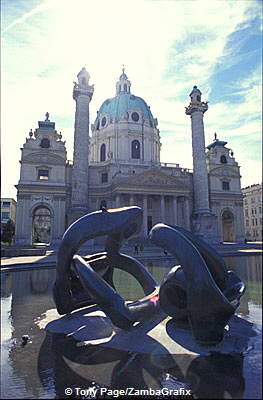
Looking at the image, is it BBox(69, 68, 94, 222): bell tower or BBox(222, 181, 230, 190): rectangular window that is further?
BBox(222, 181, 230, 190): rectangular window

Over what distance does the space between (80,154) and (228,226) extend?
36.9m

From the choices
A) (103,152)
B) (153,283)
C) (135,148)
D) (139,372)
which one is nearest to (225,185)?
(135,148)

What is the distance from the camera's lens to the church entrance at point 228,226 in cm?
5638

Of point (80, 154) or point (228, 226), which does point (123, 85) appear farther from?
point (228, 226)

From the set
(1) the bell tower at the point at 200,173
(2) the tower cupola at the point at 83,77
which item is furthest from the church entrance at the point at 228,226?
(2) the tower cupola at the point at 83,77

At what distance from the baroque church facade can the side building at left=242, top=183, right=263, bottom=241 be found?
17785mm

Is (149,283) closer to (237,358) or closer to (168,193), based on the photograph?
(237,358)

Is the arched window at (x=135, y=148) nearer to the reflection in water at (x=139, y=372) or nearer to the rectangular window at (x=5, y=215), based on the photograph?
the rectangular window at (x=5, y=215)

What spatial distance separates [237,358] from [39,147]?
156ft

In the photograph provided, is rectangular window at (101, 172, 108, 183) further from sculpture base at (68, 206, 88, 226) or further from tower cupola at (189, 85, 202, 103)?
tower cupola at (189, 85, 202, 103)

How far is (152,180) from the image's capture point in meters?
46.9

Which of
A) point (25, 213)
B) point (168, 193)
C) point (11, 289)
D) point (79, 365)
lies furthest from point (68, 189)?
point (79, 365)

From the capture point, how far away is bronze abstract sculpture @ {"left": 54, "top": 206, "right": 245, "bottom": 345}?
16.6 ft

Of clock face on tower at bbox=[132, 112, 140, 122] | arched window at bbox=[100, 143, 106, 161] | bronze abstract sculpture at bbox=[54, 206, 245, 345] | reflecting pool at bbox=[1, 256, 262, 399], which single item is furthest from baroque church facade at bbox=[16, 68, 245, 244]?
reflecting pool at bbox=[1, 256, 262, 399]
